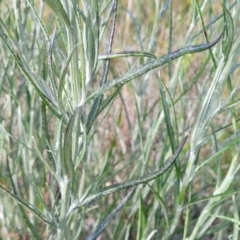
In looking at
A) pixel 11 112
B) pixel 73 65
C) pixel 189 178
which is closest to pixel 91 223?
pixel 11 112

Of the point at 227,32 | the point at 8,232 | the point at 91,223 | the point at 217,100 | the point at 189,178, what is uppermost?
the point at 227,32

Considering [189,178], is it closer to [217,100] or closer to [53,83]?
[217,100]

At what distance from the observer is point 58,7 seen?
0.60 meters

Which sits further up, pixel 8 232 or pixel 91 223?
pixel 8 232

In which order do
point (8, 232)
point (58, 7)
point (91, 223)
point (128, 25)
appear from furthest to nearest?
1. point (128, 25)
2. point (91, 223)
3. point (8, 232)
4. point (58, 7)

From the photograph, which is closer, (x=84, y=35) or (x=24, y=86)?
(x=84, y=35)

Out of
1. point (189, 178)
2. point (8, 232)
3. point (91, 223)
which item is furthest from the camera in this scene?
point (91, 223)

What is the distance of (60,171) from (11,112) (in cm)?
53

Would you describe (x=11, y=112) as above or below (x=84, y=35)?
below

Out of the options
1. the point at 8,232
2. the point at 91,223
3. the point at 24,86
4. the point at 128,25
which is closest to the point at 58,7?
the point at 24,86

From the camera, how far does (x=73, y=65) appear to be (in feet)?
2.11

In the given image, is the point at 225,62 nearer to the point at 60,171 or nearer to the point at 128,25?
the point at 60,171

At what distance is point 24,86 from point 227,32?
0.65 metres

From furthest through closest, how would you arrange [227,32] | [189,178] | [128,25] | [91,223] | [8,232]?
[128,25]
[91,223]
[8,232]
[189,178]
[227,32]
